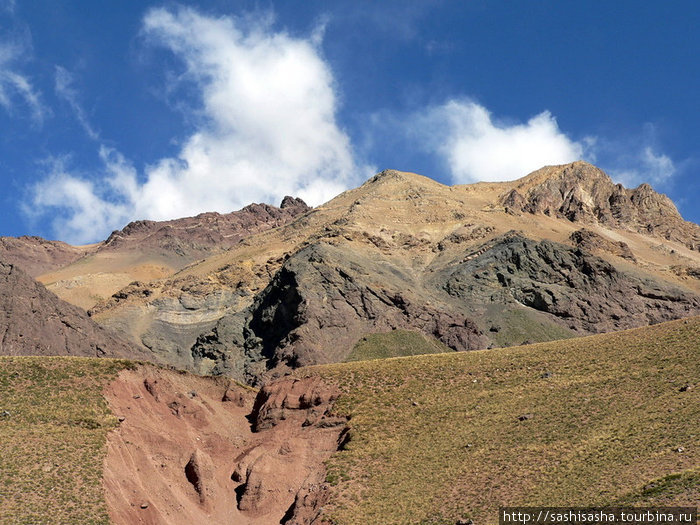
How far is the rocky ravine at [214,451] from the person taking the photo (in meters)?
47.7

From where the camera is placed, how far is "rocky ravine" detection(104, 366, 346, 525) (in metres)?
47.7

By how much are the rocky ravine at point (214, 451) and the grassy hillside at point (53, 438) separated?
1088 mm

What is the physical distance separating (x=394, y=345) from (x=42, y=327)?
55.8 meters

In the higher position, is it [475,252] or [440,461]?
[475,252]

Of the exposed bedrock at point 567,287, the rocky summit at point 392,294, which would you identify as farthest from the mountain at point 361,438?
the exposed bedrock at point 567,287

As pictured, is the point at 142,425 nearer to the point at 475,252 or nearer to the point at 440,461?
the point at 440,461

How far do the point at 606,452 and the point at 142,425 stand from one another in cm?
3194

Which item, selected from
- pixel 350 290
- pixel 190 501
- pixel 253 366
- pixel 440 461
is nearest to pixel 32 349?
pixel 253 366

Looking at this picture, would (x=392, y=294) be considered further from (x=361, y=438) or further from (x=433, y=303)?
(x=361, y=438)

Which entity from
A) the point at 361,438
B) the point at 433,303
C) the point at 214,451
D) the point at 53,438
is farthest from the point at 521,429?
the point at 433,303

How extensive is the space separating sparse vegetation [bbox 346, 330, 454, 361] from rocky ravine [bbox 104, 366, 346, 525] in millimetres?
56217

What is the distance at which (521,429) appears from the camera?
168 ft

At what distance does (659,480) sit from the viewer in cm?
3853

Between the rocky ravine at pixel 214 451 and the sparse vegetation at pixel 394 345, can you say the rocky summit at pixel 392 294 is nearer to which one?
the sparse vegetation at pixel 394 345
